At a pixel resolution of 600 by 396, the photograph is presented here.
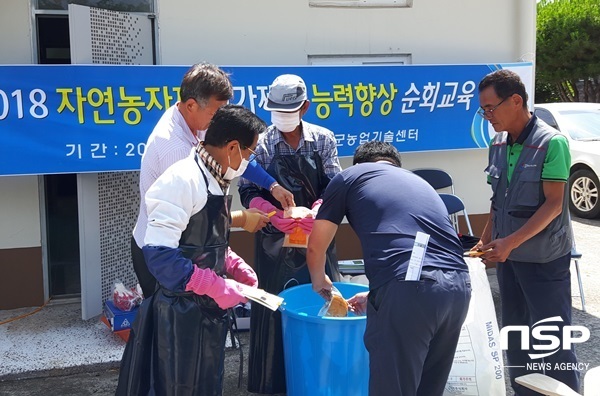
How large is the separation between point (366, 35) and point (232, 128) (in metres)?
3.64

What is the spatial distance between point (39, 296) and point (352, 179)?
369 centimetres

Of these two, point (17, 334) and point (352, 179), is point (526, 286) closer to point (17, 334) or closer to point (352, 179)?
point (352, 179)

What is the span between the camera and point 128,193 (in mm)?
5188

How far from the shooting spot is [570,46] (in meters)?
17.7

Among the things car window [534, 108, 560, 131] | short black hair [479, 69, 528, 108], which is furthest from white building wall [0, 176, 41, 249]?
car window [534, 108, 560, 131]

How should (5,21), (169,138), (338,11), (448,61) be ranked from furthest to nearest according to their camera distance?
1. (448,61)
2. (338,11)
3. (5,21)
4. (169,138)

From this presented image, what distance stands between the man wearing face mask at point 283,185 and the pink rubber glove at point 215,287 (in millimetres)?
1027

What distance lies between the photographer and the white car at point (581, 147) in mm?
9102

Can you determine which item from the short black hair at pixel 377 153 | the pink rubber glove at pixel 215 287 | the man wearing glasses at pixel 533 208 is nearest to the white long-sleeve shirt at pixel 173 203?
the pink rubber glove at pixel 215 287

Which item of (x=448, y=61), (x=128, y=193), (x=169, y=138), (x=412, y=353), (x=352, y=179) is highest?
(x=448, y=61)

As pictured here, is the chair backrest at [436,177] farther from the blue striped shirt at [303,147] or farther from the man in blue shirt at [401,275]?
the man in blue shirt at [401,275]

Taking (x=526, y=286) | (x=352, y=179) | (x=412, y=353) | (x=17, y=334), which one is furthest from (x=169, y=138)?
(x=17, y=334)

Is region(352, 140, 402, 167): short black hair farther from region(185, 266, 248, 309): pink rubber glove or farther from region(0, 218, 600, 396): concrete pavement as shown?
Result: region(0, 218, 600, 396): concrete pavement

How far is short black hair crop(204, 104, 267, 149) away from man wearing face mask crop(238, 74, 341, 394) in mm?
923
